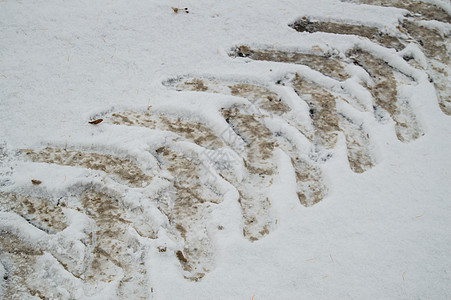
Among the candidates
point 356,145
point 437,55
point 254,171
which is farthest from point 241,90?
point 437,55

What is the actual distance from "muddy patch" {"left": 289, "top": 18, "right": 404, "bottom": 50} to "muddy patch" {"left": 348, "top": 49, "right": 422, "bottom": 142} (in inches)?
9.9

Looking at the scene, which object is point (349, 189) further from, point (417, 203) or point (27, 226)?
point (27, 226)

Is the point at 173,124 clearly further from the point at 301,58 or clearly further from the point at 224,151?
the point at 301,58

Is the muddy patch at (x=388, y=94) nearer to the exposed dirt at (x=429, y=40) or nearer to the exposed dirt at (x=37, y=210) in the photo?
the exposed dirt at (x=429, y=40)

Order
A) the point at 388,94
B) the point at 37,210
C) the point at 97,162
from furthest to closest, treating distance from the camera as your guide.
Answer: the point at 388,94
the point at 97,162
the point at 37,210

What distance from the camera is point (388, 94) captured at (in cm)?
280

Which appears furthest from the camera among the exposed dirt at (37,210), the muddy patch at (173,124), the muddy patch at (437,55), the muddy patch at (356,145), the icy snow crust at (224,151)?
the muddy patch at (437,55)

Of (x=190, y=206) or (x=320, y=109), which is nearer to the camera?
(x=190, y=206)

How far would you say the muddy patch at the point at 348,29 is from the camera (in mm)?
3268

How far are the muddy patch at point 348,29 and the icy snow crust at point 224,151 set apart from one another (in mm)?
17

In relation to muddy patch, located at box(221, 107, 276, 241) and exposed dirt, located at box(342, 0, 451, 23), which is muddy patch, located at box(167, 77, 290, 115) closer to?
muddy patch, located at box(221, 107, 276, 241)

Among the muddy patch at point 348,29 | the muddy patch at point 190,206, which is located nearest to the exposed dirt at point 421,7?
the muddy patch at point 348,29

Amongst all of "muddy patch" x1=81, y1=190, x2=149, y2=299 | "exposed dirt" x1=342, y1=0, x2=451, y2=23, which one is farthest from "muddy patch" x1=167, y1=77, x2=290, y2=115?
"exposed dirt" x1=342, y1=0, x2=451, y2=23

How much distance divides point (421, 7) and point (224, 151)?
2.75m
